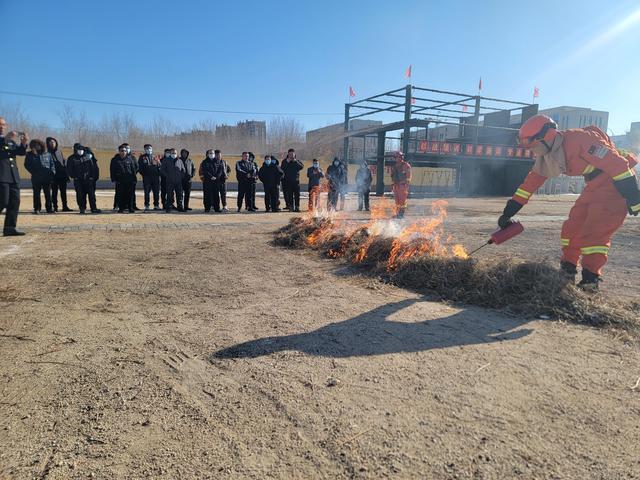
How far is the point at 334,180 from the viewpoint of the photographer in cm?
1345

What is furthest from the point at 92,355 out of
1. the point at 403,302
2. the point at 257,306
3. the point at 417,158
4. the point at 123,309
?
the point at 417,158

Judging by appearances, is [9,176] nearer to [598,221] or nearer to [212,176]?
[212,176]

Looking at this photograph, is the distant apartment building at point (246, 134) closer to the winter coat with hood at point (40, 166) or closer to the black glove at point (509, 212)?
the winter coat with hood at point (40, 166)

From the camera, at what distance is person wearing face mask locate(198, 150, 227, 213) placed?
1255 centimetres

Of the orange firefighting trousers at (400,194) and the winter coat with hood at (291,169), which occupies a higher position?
the winter coat with hood at (291,169)

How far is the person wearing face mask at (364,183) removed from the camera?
13555 millimetres

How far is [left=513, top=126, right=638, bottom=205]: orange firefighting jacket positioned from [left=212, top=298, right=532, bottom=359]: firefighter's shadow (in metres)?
1.86

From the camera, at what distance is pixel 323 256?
21.2ft

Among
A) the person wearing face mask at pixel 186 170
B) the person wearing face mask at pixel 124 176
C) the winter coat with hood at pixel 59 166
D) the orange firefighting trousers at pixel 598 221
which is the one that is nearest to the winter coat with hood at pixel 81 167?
the winter coat with hood at pixel 59 166

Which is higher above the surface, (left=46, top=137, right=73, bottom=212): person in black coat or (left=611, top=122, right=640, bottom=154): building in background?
(left=611, top=122, right=640, bottom=154): building in background

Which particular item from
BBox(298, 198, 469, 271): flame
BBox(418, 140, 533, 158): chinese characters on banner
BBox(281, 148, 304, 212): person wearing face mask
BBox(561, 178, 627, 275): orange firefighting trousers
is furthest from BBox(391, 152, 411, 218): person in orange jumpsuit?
BBox(418, 140, 533, 158): chinese characters on banner

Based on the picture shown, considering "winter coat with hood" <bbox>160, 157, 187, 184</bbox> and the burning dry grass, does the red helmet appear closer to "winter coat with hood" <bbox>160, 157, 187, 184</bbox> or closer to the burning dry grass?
the burning dry grass

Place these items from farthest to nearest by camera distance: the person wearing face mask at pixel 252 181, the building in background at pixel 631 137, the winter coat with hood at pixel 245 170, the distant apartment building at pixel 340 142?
1. the building in background at pixel 631 137
2. the distant apartment building at pixel 340 142
3. the person wearing face mask at pixel 252 181
4. the winter coat with hood at pixel 245 170

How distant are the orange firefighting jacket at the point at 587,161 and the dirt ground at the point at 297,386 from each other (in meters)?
1.43
